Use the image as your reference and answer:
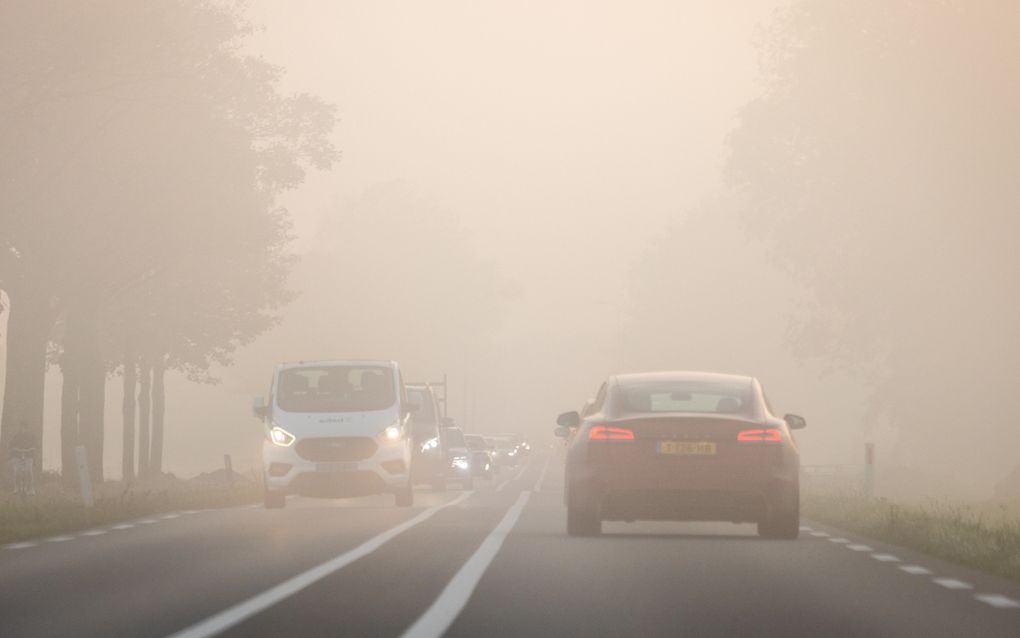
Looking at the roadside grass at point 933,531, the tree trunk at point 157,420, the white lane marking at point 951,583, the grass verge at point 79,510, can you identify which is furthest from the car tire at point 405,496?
the tree trunk at point 157,420

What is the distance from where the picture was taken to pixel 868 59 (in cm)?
4597

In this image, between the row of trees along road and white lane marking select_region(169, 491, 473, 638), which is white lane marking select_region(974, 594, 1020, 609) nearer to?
white lane marking select_region(169, 491, 473, 638)

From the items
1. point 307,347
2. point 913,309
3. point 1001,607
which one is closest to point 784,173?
point 913,309

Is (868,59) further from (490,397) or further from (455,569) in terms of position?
(490,397)

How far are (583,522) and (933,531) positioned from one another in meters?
3.67

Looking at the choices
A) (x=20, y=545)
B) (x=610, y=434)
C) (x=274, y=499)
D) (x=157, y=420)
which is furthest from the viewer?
(x=157, y=420)

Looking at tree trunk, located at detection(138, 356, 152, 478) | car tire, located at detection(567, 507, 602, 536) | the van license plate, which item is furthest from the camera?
tree trunk, located at detection(138, 356, 152, 478)

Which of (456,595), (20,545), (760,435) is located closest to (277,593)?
(456,595)

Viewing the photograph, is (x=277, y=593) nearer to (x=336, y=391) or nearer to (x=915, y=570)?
A: (x=915, y=570)

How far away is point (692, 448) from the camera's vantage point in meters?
19.3

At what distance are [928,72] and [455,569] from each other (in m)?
31.2

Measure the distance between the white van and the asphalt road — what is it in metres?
7.09

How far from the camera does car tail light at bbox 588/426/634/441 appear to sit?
19.5 m

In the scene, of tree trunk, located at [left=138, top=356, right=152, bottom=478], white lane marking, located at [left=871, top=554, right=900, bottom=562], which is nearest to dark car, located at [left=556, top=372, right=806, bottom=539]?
white lane marking, located at [left=871, top=554, right=900, bottom=562]
